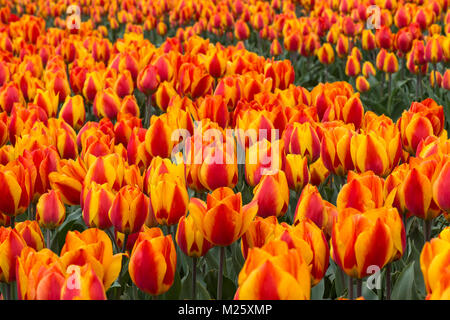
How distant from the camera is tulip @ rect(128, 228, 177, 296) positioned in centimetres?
149

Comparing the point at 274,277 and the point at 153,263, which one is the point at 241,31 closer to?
the point at 153,263

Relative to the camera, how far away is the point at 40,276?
1308mm

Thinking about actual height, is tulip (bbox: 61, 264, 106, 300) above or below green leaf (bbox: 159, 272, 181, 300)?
above

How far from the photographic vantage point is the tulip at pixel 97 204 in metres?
1.88

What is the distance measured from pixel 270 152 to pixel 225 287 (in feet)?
1.64

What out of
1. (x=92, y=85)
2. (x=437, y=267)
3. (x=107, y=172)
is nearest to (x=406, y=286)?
(x=437, y=267)

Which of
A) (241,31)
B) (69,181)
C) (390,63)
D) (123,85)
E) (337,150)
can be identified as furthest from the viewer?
(241,31)

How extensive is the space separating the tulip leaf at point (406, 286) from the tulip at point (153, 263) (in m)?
0.67

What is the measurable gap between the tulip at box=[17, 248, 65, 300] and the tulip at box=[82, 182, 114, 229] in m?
0.43

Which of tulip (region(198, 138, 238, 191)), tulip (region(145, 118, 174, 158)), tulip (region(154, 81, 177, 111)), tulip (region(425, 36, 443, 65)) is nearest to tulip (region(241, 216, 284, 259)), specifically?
tulip (region(198, 138, 238, 191))

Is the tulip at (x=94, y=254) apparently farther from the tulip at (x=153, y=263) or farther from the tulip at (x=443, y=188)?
the tulip at (x=443, y=188)

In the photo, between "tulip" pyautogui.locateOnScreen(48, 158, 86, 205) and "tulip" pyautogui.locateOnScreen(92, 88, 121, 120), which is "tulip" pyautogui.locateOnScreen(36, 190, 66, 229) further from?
"tulip" pyautogui.locateOnScreen(92, 88, 121, 120)

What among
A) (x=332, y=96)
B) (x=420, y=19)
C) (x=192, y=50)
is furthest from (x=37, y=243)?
(x=420, y=19)

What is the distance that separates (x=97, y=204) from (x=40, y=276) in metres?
0.59
